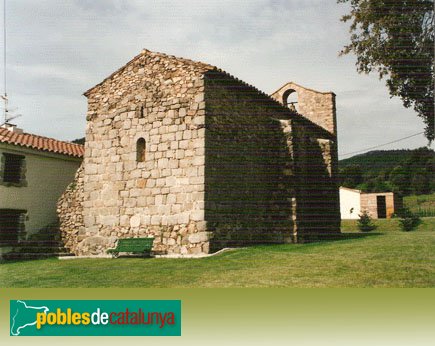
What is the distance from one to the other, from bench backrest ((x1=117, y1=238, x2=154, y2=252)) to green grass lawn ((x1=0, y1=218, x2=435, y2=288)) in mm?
471

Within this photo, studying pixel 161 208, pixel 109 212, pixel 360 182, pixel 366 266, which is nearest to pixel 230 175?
pixel 161 208

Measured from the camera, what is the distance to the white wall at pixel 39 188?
50.8ft

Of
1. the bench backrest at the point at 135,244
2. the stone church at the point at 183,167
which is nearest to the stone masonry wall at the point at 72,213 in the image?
the stone church at the point at 183,167

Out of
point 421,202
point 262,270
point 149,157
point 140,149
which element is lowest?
point 262,270

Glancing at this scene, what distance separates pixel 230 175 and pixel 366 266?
5227mm

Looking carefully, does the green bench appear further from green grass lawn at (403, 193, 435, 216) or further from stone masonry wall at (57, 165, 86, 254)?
green grass lawn at (403, 193, 435, 216)

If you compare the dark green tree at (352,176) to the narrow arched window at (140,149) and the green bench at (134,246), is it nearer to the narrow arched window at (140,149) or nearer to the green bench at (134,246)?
the narrow arched window at (140,149)

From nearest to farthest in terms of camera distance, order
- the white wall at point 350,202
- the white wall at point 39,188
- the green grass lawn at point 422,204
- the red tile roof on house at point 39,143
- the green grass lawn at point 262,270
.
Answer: the green grass lawn at point 262,270 < the white wall at point 39,188 < the red tile roof on house at point 39,143 < the green grass lawn at point 422,204 < the white wall at point 350,202

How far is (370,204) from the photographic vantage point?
110ft

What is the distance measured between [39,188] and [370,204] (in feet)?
83.2

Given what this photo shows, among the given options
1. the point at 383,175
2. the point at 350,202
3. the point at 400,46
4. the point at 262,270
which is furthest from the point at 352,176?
the point at 262,270

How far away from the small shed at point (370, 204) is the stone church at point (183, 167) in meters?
20.1

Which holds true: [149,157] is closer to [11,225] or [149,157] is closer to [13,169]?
[13,169]

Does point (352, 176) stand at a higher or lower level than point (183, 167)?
higher
